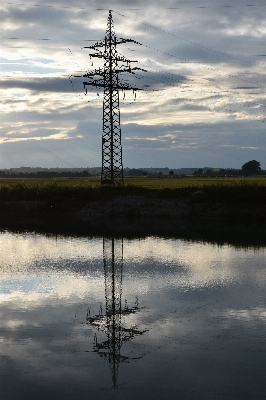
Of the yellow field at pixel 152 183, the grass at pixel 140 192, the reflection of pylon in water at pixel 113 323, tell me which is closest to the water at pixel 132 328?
the reflection of pylon in water at pixel 113 323

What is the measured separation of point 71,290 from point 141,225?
2368 cm

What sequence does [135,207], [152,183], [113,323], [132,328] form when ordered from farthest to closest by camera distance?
1. [152,183]
2. [135,207]
3. [113,323]
4. [132,328]

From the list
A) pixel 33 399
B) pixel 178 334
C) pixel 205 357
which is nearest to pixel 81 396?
pixel 33 399

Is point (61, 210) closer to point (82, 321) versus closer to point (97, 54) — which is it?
point (97, 54)

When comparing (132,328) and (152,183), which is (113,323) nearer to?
(132,328)

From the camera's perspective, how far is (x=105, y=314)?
15.8 m

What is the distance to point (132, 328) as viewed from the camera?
1441cm

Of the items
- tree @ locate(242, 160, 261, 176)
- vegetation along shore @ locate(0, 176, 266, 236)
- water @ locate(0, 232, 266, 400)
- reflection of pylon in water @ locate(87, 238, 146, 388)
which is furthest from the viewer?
tree @ locate(242, 160, 261, 176)

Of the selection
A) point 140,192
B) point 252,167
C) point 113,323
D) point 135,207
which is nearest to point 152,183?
point 140,192

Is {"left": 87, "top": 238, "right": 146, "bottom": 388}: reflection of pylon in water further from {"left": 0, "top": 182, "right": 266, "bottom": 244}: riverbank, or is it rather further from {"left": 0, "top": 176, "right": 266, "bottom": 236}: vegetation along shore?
{"left": 0, "top": 176, "right": 266, "bottom": 236}: vegetation along shore

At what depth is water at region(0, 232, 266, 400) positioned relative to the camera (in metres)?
10.9

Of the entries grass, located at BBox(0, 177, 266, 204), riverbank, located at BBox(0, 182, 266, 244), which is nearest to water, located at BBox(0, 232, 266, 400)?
riverbank, located at BBox(0, 182, 266, 244)

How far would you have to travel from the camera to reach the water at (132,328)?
10875 millimetres

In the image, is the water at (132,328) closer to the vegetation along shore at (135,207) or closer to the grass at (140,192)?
the vegetation along shore at (135,207)
